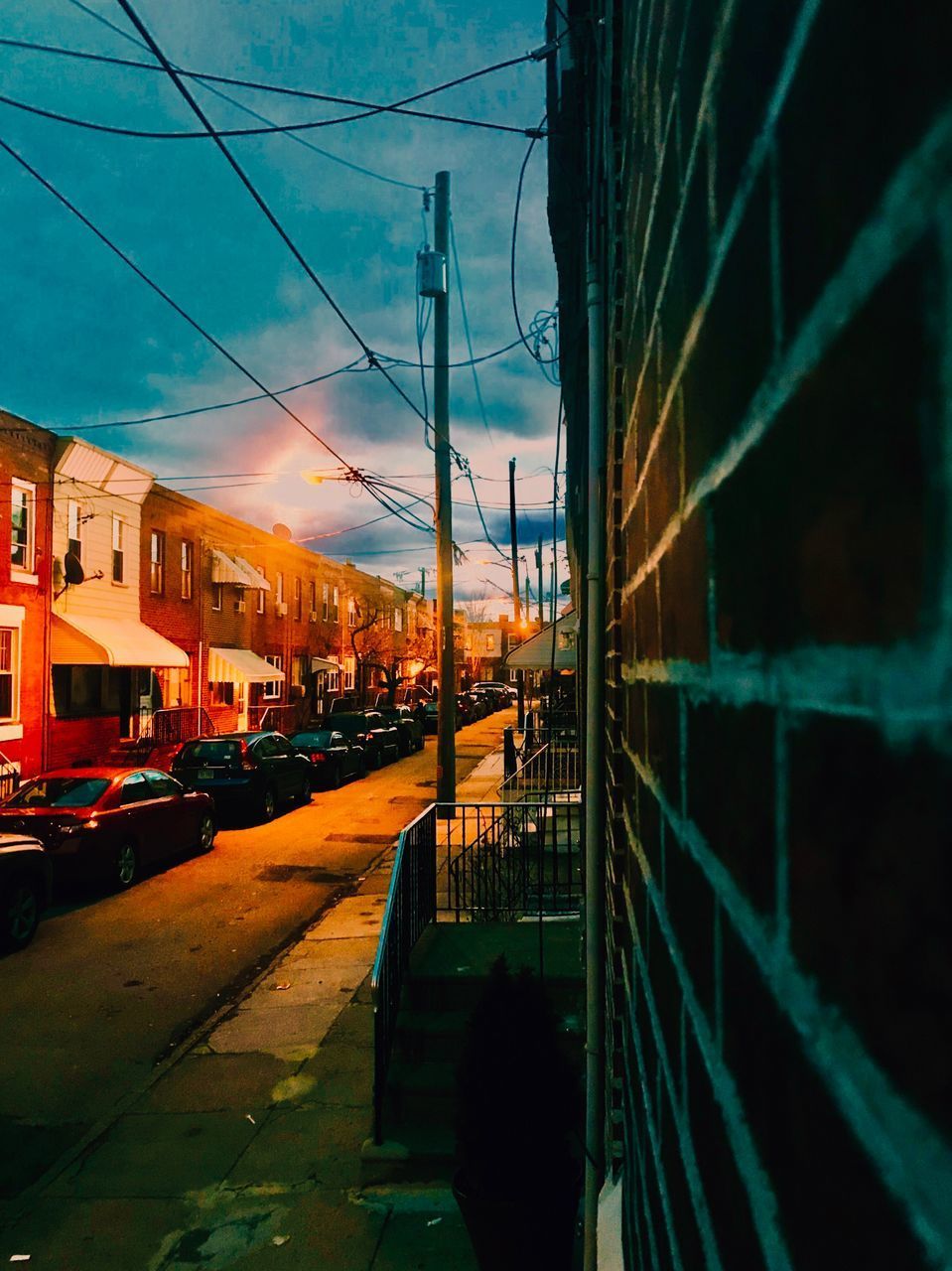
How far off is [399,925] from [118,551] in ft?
65.0

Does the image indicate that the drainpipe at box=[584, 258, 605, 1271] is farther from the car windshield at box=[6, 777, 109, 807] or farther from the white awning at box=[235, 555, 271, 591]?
the white awning at box=[235, 555, 271, 591]

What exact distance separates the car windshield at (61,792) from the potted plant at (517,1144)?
371 inches

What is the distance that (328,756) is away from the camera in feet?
76.5

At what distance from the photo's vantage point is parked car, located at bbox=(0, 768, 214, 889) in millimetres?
11805

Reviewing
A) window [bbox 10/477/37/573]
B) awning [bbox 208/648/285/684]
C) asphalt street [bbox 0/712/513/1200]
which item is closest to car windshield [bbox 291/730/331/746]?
awning [bbox 208/648/285/684]

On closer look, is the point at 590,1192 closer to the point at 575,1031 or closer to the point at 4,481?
the point at 575,1031

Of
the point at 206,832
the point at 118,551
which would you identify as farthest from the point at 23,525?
the point at 206,832

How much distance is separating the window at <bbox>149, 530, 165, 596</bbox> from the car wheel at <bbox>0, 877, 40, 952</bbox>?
17.0 meters

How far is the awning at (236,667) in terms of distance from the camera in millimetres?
29156

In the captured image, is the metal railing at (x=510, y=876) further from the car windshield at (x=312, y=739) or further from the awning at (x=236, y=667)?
the awning at (x=236, y=667)

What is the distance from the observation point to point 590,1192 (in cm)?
259

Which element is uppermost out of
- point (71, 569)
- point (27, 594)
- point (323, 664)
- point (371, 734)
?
point (71, 569)

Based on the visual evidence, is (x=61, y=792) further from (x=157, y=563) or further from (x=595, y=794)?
(x=157, y=563)

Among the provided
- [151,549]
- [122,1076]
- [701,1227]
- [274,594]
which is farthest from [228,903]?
[274,594]
